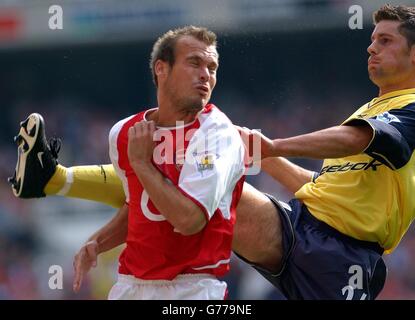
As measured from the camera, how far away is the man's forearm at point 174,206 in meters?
3.96

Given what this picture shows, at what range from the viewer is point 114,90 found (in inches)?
548

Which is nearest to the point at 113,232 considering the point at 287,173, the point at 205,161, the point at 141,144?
the point at 141,144

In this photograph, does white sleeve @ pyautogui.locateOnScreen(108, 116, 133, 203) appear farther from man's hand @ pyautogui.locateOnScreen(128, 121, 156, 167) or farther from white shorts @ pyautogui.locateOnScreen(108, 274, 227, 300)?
white shorts @ pyautogui.locateOnScreen(108, 274, 227, 300)

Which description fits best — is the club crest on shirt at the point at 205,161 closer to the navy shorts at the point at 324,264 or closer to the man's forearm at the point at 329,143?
the man's forearm at the point at 329,143

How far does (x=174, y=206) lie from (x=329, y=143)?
3.06ft

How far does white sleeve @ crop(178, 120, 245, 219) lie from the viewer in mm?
4004

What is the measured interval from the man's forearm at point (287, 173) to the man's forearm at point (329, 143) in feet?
2.75

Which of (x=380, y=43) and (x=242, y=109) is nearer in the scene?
(x=380, y=43)

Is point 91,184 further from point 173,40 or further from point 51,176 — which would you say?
point 173,40
